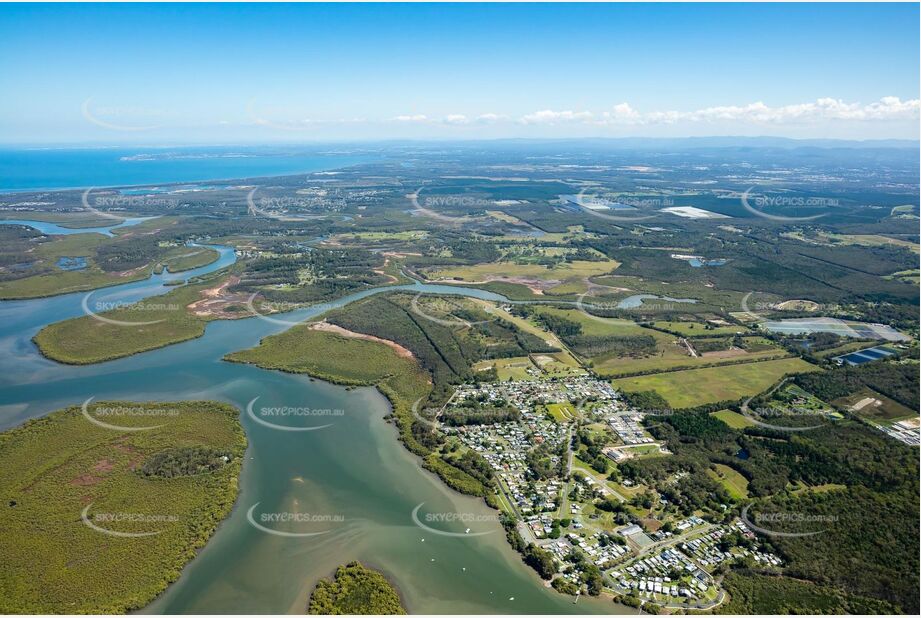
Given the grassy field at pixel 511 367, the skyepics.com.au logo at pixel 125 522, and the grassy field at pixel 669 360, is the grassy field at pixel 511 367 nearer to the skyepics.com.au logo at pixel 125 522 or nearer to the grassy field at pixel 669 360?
the grassy field at pixel 669 360

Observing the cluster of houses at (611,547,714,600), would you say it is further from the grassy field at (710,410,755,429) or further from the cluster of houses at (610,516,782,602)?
the grassy field at (710,410,755,429)

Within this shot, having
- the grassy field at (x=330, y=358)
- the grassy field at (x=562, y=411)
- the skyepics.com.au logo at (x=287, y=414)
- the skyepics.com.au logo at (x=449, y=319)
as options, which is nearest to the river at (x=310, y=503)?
the skyepics.com.au logo at (x=287, y=414)

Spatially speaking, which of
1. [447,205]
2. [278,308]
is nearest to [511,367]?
[278,308]

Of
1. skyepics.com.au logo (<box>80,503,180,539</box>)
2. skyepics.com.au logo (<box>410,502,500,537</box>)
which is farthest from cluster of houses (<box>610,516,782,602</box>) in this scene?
skyepics.com.au logo (<box>80,503,180,539</box>)

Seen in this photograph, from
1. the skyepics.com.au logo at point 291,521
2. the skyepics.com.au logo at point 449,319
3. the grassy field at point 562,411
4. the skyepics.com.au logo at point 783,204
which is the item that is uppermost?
the skyepics.com.au logo at point 783,204

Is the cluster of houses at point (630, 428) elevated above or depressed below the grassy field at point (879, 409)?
below

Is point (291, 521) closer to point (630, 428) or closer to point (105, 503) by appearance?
point (105, 503)

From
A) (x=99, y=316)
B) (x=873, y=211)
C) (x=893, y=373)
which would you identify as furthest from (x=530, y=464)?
(x=873, y=211)
